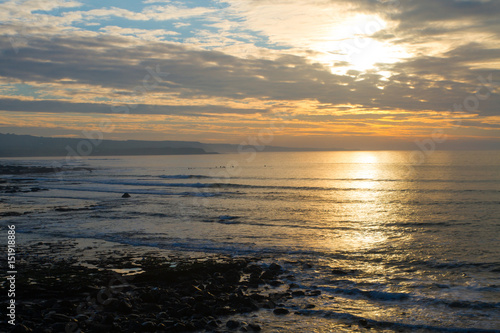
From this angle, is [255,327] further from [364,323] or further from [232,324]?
[364,323]

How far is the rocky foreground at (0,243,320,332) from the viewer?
9797mm

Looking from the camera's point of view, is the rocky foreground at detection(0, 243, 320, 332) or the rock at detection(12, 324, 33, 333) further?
the rocky foreground at detection(0, 243, 320, 332)

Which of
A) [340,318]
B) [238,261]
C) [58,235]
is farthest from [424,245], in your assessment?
[58,235]

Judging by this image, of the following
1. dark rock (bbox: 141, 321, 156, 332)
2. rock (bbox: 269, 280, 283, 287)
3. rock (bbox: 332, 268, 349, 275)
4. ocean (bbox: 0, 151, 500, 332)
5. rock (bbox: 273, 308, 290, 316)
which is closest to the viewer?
dark rock (bbox: 141, 321, 156, 332)

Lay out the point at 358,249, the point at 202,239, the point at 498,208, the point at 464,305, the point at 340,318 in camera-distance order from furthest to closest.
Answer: the point at 498,208 → the point at 202,239 → the point at 358,249 → the point at 464,305 → the point at 340,318

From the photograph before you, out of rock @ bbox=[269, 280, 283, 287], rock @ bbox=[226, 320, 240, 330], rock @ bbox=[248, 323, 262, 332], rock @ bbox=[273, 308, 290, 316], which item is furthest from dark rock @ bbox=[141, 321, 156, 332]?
rock @ bbox=[269, 280, 283, 287]

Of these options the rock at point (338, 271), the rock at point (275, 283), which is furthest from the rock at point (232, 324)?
the rock at point (338, 271)

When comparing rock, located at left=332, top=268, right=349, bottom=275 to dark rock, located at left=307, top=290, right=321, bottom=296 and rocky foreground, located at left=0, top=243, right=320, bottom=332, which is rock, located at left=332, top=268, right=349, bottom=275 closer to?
rocky foreground, located at left=0, top=243, right=320, bottom=332

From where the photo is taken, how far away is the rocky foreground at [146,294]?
9.80m

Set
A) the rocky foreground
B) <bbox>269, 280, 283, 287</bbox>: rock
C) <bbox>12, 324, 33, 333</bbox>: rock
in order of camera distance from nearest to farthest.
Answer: <bbox>12, 324, 33, 333</bbox>: rock
the rocky foreground
<bbox>269, 280, 283, 287</bbox>: rock

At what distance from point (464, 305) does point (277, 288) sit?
566cm

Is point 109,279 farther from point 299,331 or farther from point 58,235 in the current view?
point 58,235

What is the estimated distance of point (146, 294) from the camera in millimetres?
11703

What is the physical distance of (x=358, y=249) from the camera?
62.4 feet
